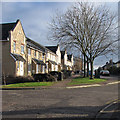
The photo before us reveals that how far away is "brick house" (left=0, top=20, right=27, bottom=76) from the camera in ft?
72.1

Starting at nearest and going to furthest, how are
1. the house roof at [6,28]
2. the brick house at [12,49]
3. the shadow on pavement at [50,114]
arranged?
the shadow on pavement at [50,114]
the brick house at [12,49]
the house roof at [6,28]

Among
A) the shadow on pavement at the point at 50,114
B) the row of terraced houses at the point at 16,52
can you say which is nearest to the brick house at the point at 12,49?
the row of terraced houses at the point at 16,52

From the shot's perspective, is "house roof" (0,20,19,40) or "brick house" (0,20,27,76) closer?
"brick house" (0,20,27,76)

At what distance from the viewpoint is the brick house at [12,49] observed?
2197cm

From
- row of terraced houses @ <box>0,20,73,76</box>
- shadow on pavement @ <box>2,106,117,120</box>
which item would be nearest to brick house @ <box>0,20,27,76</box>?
row of terraced houses @ <box>0,20,73,76</box>

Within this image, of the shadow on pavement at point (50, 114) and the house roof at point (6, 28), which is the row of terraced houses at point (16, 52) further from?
the shadow on pavement at point (50, 114)

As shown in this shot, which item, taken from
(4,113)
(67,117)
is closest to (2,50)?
(4,113)

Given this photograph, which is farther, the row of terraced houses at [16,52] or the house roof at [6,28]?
the house roof at [6,28]

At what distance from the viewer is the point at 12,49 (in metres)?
22.4

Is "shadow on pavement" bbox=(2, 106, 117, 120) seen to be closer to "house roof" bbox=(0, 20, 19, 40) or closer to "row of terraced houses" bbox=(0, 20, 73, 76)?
"row of terraced houses" bbox=(0, 20, 73, 76)

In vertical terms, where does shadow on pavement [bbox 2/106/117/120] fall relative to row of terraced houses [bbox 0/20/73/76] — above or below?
below

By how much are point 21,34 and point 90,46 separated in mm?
11322

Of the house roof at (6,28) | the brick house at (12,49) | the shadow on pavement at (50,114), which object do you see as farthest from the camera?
the house roof at (6,28)

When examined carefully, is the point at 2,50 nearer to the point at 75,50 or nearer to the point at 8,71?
the point at 8,71
